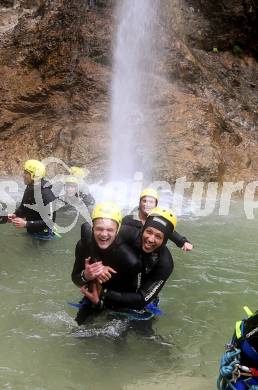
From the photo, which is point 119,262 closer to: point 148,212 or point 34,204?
point 148,212

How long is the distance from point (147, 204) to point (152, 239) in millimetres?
1715

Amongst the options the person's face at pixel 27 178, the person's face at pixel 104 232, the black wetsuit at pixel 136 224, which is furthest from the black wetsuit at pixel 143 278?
the person's face at pixel 27 178

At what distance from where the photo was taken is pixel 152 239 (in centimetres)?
452

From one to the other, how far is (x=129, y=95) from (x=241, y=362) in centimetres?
1278

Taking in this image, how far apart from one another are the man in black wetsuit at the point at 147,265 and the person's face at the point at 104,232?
0.27 metres

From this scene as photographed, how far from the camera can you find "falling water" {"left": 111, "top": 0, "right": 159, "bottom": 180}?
13.9 meters

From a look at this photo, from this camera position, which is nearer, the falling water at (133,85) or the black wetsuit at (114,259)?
the black wetsuit at (114,259)

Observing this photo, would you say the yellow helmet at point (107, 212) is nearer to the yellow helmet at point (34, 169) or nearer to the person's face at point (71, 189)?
the yellow helmet at point (34, 169)

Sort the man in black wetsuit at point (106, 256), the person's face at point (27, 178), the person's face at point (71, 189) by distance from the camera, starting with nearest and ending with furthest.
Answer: the man in black wetsuit at point (106, 256)
the person's face at point (27, 178)
the person's face at point (71, 189)

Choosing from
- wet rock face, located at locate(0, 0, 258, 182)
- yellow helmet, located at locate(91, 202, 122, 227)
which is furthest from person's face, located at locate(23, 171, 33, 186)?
wet rock face, located at locate(0, 0, 258, 182)

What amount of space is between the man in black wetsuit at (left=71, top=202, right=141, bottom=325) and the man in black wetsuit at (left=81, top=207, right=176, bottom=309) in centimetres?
8

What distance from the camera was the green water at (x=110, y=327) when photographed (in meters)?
4.30

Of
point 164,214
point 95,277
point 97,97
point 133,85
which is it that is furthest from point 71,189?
point 133,85

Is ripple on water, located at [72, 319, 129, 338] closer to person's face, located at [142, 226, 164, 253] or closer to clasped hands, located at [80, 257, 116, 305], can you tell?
clasped hands, located at [80, 257, 116, 305]
